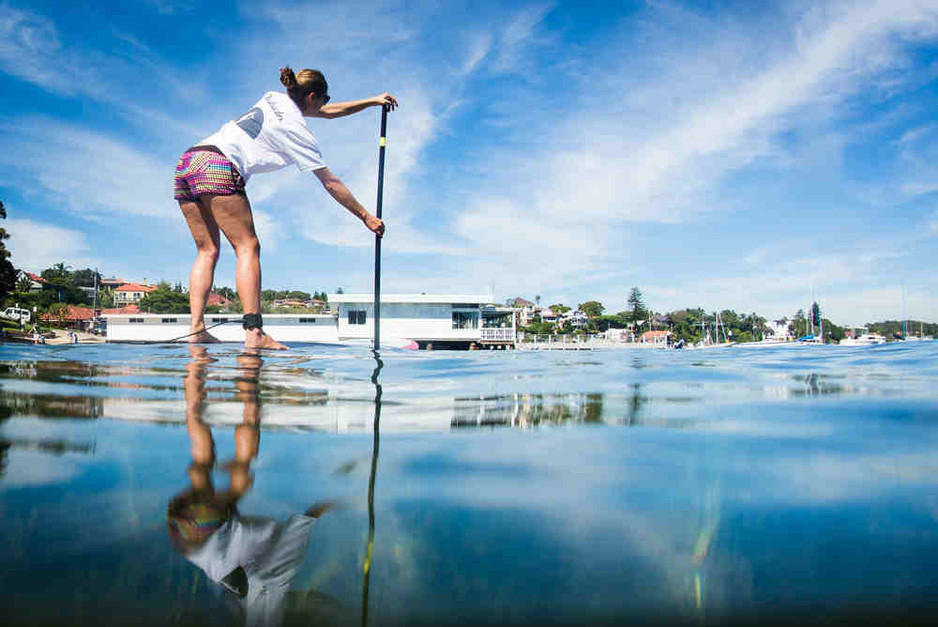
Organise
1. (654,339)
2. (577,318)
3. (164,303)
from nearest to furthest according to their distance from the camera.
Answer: (164,303), (654,339), (577,318)

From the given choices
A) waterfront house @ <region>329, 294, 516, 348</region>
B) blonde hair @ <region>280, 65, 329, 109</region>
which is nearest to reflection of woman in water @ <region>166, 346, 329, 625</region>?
blonde hair @ <region>280, 65, 329, 109</region>

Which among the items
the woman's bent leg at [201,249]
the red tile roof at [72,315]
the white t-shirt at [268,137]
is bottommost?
the woman's bent leg at [201,249]

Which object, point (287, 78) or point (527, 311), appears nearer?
point (287, 78)

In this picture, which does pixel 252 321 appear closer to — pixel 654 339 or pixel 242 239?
pixel 242 239

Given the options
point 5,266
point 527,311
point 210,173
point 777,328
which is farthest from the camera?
point 777,328

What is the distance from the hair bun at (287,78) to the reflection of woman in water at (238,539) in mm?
2890

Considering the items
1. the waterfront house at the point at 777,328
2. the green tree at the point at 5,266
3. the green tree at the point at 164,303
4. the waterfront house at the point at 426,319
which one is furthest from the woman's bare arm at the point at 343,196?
the waterfront house at the point at 777,328

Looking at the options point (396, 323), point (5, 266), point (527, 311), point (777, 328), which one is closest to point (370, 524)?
point (396, 323)

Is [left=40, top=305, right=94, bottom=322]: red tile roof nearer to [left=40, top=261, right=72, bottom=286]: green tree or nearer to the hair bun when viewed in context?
[left=40, top=261, right=72, bottom=286]: green tree

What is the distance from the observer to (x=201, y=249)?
135 inches

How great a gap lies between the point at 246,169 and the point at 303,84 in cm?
67

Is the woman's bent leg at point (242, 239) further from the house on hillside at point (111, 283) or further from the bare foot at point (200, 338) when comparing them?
the house on hillside at point (111, 283)

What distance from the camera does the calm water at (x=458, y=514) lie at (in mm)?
519

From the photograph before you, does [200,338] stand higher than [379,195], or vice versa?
[379,195]
